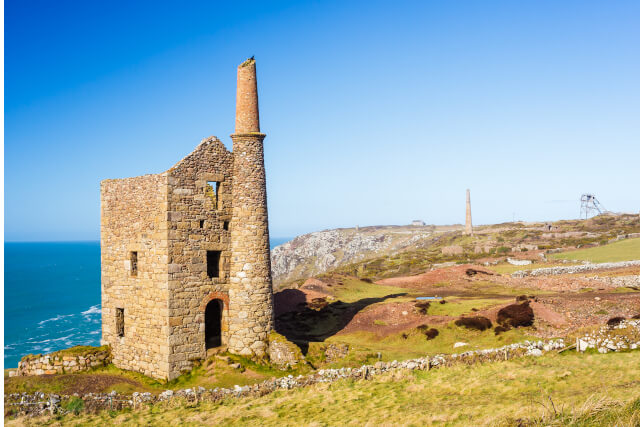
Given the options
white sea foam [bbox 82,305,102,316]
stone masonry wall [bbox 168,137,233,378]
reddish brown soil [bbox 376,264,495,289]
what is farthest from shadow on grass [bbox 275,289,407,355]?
white sea foam [bbox 82,305,102,316]

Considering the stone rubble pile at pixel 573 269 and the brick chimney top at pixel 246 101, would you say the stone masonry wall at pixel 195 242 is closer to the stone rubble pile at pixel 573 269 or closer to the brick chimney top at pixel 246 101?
the brick chimney top at pixel 246 101

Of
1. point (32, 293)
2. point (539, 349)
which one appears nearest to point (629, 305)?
point (539, 349)

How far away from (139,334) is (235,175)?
814cm

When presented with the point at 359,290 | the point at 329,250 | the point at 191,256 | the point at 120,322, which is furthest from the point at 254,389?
the point at 329,250

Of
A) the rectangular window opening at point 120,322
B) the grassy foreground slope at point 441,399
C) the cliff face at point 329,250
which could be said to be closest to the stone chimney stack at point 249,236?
the grassy foreground slope at point 441,399

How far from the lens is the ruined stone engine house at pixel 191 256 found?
21.2 m

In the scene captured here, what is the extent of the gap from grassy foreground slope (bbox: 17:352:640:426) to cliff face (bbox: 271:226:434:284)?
319ft

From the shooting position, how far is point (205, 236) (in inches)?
877

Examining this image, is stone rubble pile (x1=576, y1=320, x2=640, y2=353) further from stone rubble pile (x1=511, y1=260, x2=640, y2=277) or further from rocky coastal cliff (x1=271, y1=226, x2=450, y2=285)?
rocky coastal cliff (x1=271, y1=226, x2=450, y2=285)

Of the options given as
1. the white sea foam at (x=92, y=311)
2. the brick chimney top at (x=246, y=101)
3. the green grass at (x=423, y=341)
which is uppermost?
the brick chimney top at (x=246, y=101)

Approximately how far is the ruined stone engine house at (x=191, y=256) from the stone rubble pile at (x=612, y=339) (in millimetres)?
13157

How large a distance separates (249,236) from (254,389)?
7021 millimetres

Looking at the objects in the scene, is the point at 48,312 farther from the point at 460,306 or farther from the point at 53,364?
the point at 460,306

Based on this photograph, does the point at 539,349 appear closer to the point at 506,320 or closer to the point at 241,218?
the point at 506,320
